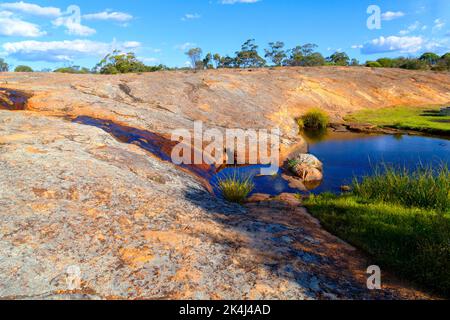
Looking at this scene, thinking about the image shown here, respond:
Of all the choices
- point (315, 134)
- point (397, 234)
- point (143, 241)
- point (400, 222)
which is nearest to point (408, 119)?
point (315, 134)

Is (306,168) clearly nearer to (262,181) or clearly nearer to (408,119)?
(262,181)

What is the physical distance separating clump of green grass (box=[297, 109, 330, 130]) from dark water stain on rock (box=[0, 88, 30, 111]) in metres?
20.5

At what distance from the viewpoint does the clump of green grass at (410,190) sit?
9.05m

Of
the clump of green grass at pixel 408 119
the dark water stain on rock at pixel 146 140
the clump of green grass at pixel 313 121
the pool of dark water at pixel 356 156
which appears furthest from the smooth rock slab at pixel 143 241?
the clump of green grass at pixel 408 119

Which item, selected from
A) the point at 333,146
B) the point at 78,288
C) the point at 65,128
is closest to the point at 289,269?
the point at 78,288

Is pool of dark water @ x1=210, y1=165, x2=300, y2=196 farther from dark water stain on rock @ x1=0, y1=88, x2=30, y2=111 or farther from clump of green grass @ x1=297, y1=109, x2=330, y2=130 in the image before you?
clump of green grass @ x1=297, y1=109, x2=330, y2=130

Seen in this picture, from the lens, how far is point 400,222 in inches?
307

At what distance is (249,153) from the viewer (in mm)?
16641

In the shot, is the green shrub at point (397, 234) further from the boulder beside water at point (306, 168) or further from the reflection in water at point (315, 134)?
Answer: the reflection in water at point (315, 134)

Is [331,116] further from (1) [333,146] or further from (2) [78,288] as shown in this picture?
(2) [78,288]

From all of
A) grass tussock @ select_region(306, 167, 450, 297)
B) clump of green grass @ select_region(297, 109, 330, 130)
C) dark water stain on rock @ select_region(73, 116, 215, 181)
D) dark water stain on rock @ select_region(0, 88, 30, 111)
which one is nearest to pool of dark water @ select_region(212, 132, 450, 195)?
dark water stain on rock @ select_region(73, 116, 215, 181)

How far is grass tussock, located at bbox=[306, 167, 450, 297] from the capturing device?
19.0 feet

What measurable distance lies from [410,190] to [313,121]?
19.9 meters
